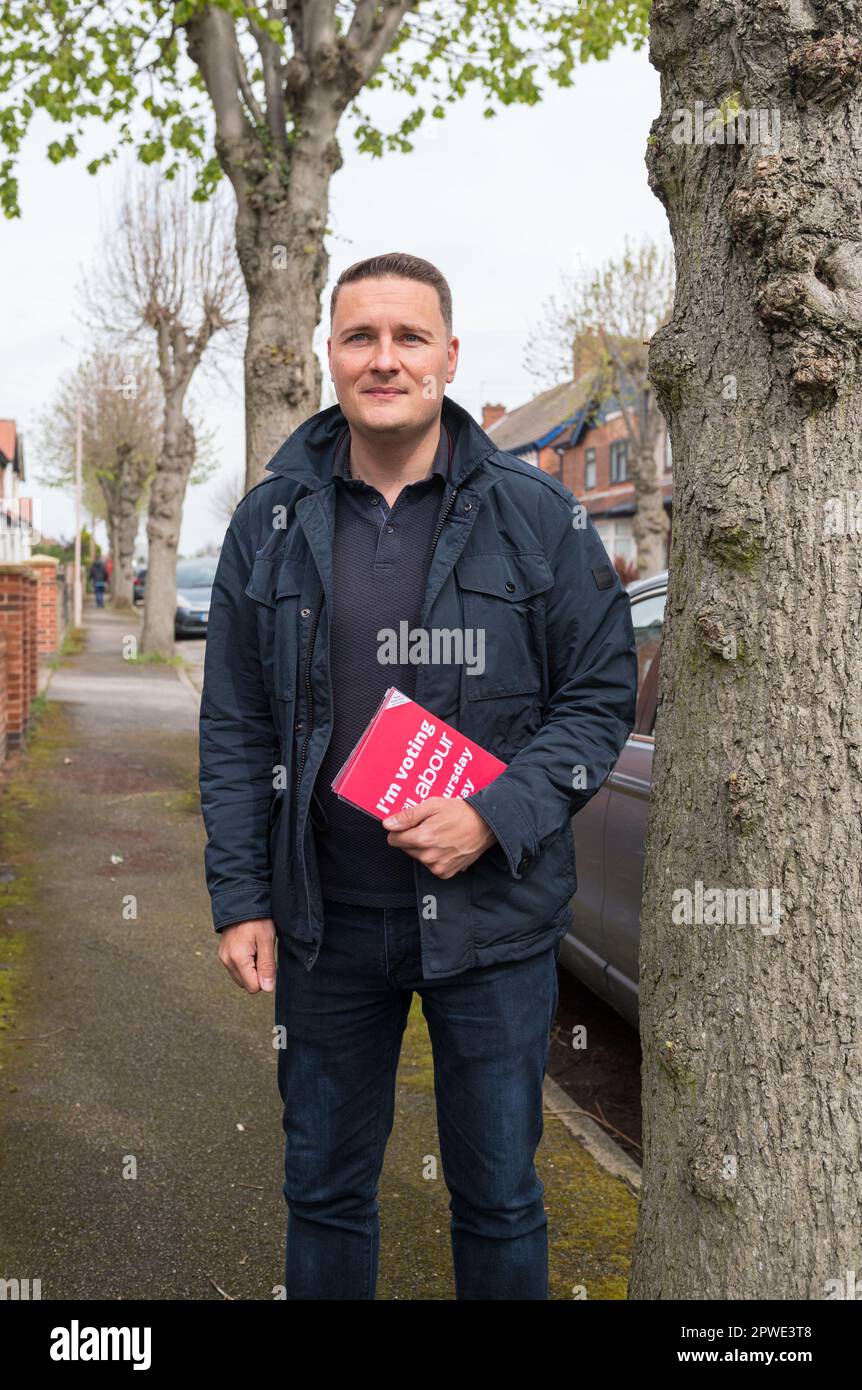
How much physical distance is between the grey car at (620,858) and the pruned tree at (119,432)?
31.2m

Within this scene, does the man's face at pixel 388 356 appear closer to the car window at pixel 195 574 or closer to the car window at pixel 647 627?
the car window at pixel 647 627

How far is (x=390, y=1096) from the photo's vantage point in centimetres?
252

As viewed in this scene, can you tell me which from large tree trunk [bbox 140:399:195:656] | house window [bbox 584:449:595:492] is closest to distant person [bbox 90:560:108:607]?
house window [bbox 584:449:595:492]

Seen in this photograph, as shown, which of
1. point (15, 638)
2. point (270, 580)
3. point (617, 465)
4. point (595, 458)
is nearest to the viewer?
point (270, 580)

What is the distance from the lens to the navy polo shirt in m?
2.34

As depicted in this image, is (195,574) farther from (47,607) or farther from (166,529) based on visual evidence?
(47,607)

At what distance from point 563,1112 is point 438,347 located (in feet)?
8.78

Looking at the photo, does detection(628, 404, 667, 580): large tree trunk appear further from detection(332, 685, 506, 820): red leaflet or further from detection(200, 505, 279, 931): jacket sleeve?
detection(332, 685, 506, 820): red leaflet

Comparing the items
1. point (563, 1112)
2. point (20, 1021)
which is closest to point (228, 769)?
point (563, 1112)

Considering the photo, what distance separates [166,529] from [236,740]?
18531 mm

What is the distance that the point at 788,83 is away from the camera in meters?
2.01

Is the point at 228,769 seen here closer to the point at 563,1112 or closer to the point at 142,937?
the point at 563,1112

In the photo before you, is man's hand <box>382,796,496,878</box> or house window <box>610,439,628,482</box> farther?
house window <box>610,439,628,482</box>

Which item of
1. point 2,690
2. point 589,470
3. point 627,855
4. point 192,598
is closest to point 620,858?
point 627,855
